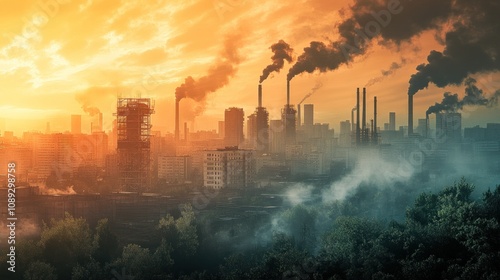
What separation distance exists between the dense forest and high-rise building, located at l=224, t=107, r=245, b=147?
1734 inches

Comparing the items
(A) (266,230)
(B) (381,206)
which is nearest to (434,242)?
(A) (266,230)

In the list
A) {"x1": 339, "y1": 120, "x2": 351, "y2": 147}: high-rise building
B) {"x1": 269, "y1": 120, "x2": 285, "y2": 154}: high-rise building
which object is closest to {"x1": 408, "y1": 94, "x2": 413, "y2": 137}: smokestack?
{"x1": 269, "y1": 120, "x2": 285, "y2": 154}: high-rise building

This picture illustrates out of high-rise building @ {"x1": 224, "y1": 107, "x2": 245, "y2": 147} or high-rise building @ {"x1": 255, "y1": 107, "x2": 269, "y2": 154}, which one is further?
high-rise building @ {"x1": 224, "y1": 107, "x2": 245, "y2": 147}

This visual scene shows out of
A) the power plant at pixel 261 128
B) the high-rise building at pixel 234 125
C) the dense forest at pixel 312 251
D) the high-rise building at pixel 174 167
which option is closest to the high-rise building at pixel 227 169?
the power plant at pixel 261 128

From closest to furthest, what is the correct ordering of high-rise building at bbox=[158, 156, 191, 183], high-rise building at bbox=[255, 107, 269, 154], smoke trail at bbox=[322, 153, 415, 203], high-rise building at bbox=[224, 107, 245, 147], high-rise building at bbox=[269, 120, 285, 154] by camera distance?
smoke trail at bbox=[322, 153, 415, 203], high-rise building at bbox=[255, 107, 269, 154], high-rise building at bbox=[158, 156, 191, 183], high-rise building at bbox=[224, 107, 245, 147], high-rise building at bbox=[269, 120, 285, 154]

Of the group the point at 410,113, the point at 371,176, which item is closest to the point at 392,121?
the point at 410,113

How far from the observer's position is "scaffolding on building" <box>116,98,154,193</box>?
137ft

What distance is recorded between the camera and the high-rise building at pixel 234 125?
7369cm

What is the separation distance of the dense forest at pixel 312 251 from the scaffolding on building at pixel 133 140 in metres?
13.6

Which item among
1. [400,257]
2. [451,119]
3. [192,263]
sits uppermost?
[451,119]

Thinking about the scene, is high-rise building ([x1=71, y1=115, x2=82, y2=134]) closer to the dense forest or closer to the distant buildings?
the dense forest

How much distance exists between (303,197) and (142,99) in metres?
14.9

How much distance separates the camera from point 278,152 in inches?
2911

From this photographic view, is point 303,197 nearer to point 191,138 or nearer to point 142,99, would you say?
point 142,99
